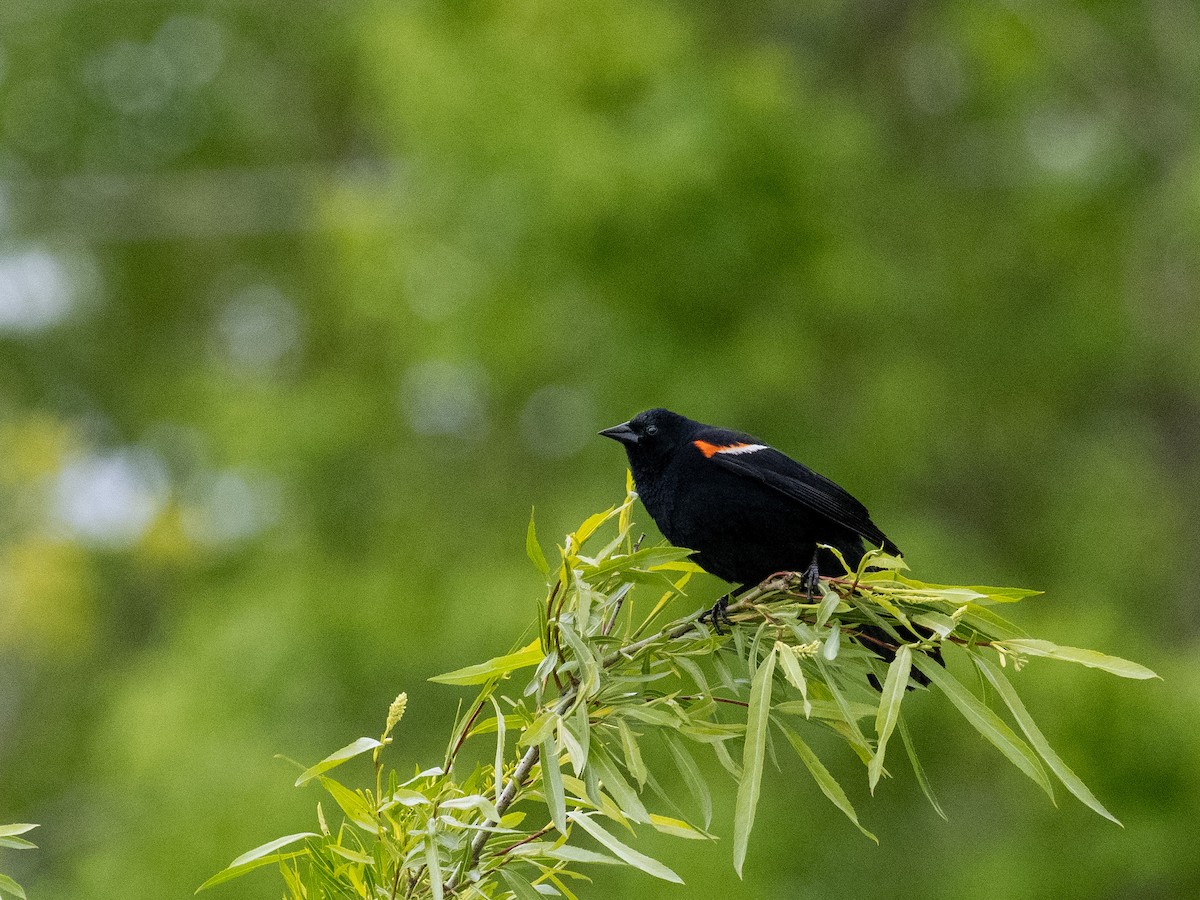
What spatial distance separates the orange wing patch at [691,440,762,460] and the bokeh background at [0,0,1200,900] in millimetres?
3936

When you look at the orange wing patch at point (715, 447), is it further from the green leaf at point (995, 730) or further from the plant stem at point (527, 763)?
the green leaf at point (995, 730)

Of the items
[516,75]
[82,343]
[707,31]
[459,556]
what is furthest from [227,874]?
[82,343]

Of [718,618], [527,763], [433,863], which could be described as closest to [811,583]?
[718,618]

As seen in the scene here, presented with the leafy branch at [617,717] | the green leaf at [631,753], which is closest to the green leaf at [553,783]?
the leafy branch at [617,717]

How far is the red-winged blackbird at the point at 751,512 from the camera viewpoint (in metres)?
3.33

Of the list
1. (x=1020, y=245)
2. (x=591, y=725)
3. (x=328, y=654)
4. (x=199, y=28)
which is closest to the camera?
(x=591, y=725)

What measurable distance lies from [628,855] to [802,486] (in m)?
1.50

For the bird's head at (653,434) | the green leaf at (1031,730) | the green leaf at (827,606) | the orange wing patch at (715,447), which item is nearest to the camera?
the green leaf at (1031,730)

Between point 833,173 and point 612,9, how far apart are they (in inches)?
59.9

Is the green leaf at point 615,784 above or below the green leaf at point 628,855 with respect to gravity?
above

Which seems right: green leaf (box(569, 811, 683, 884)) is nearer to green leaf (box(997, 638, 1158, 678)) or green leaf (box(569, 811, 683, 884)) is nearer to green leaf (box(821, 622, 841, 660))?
green leaf (box(821, 622, 841, 660))

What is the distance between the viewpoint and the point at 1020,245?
10188 millimetres

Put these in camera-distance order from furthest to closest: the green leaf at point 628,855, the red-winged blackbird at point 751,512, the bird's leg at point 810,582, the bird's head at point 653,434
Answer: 1. the bird's head at point 653,434
2. the red-winged blackbird at point 751,512
3. the bird's leg at point 810,582
4. the green leaf at point 628,855

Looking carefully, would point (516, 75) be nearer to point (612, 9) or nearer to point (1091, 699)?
point (612, 9)
